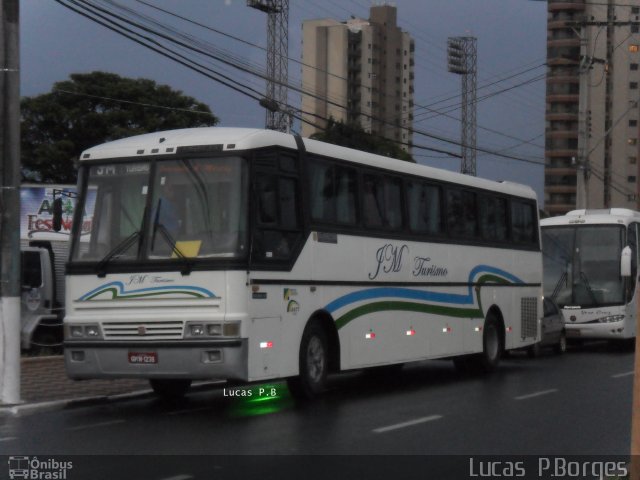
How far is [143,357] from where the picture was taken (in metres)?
14.0

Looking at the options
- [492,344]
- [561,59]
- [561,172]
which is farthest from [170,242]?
[561,172]

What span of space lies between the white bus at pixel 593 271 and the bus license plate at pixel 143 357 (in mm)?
17017

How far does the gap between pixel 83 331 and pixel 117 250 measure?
108 cm

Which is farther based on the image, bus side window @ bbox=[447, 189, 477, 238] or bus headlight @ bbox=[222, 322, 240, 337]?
bus side window @ bbox=[447, 189, 477, 238]

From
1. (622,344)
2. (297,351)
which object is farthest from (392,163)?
(622,344)

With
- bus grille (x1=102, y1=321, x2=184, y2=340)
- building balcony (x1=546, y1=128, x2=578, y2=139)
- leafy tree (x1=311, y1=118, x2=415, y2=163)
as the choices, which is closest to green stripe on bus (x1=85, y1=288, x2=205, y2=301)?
bus grille (x1=102, y1=321, x2=184, y2=340)

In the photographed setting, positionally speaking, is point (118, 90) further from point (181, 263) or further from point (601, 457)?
point (601, 457)

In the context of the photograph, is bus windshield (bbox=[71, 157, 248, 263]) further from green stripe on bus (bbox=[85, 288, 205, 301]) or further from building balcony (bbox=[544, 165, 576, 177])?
building balcony (bbox=[544, 165, 576, 177])

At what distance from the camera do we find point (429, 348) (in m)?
19.2

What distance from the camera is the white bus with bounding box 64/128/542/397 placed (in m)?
14.0

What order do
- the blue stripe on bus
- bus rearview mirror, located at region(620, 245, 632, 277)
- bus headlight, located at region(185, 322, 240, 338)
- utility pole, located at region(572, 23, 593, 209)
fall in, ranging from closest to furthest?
bus headlight, located at region(185, 322, 240, 338) → the blue stripe on bus → bus rearview mirror, located at region(620, 245, 632, 277) → utility pole, located at region(572, 23, 593, 209)

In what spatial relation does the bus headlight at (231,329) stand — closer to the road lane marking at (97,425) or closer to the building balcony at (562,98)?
the road lane marking at (97,425)

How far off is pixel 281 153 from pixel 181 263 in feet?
6.67

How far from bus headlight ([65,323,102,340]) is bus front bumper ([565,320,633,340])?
1716cm
